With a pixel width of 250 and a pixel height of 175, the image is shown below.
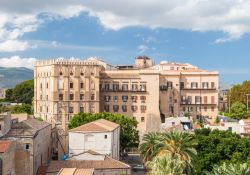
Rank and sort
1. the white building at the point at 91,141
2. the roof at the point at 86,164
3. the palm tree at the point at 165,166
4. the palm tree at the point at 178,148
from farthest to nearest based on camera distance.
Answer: the white building at the point at 91,141 < the roof at the point at 86,164 < the palm tree at the point at 178,148 < the palm tree at the point at 165,166

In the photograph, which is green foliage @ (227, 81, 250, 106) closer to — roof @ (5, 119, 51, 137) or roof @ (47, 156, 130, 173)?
roof @ (47, 156, 130, 173)

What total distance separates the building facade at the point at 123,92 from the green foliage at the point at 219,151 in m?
40.0

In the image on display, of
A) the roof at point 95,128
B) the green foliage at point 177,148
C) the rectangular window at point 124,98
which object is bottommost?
the green foliage at point 177,148

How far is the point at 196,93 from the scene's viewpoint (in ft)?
320

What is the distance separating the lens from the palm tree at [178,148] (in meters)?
41.7

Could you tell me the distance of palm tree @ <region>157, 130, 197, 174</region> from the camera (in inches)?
1640

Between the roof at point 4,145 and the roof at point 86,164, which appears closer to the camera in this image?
the roof at point 4,145

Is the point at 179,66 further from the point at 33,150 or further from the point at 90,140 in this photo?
the point at 33,150

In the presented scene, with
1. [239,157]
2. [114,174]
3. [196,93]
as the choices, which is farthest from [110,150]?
[196,93]

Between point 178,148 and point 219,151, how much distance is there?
33.4 ft

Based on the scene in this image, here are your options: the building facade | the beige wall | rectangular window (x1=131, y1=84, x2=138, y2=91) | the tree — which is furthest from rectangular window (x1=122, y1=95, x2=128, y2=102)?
the beige wall

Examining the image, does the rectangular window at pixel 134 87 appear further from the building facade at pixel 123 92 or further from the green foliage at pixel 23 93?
the green foliage at pixel 23 93

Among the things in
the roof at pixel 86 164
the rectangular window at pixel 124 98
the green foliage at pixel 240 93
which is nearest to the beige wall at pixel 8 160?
the roof at pixel 86 164

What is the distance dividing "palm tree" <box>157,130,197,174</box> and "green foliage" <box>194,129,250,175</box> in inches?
270
